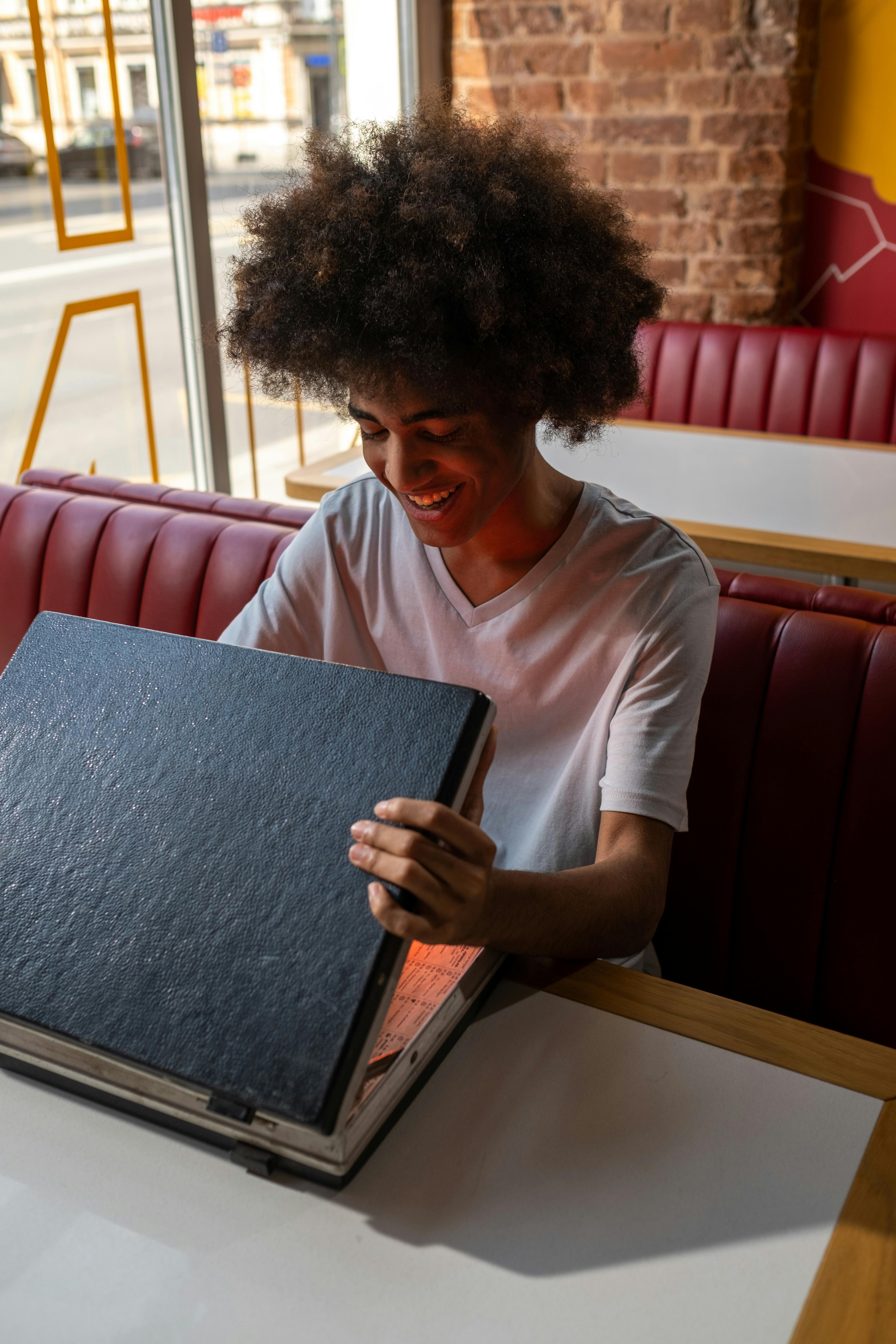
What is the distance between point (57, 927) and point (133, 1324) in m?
0.22

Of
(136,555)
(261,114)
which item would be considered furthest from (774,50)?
(136,555)

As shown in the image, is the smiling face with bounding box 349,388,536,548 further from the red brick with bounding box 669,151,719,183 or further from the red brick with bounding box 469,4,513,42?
the red brick with bounding box 469,4,513,42

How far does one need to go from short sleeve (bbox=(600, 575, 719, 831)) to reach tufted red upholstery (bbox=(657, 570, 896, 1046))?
0.22 meters

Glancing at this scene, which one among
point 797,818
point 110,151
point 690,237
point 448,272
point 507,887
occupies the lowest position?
point 797,818

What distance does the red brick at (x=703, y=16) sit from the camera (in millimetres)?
3141

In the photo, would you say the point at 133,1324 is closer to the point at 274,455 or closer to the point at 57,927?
the point at 57,927

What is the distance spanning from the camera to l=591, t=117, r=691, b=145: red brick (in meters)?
3.32

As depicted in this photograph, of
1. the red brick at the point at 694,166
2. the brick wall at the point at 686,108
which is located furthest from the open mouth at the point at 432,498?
the red brick at the point at 694,166

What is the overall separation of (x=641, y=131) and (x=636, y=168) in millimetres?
100

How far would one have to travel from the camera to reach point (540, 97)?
11.4 feet

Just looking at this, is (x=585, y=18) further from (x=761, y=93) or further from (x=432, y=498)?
(x=432, y=498)

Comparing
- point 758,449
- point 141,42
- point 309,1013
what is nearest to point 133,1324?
point 309,1013

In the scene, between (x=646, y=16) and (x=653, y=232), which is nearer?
(x=646, y=16)

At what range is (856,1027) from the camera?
1.21 m
